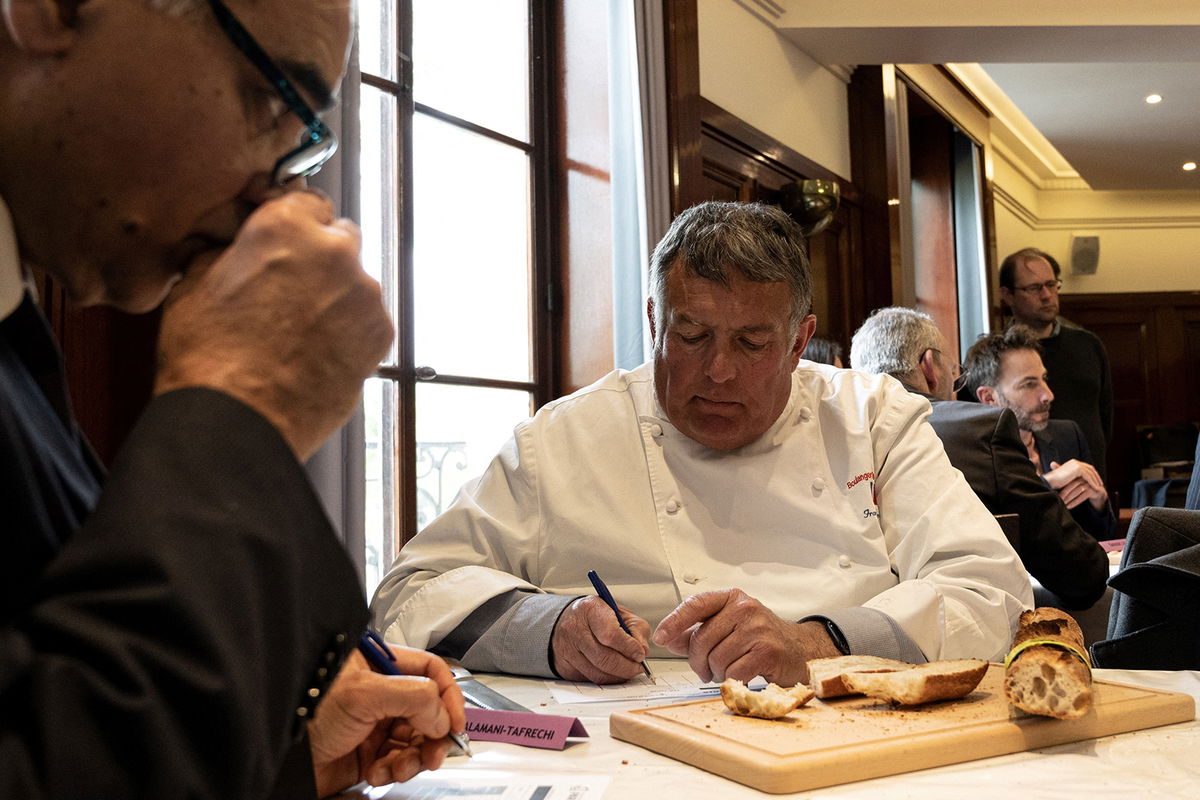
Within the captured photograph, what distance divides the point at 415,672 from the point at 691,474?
1.07 metres

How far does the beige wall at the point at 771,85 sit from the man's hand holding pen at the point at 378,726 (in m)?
3.92

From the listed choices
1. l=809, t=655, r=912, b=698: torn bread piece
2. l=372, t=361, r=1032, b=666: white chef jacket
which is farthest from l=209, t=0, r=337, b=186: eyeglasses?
l=372, t=361, r=1032, b=666: white chef jacket

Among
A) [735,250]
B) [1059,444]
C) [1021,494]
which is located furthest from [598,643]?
[1059,444]

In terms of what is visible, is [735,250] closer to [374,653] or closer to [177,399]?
[374,653]

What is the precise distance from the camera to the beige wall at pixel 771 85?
4691 mm

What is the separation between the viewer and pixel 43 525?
2.21 ft

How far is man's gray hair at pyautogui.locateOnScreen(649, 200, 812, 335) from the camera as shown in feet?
6.63

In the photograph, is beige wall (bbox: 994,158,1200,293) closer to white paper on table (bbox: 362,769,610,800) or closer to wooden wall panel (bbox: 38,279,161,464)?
wooden wall panel (bbox: 38,279,161,464)

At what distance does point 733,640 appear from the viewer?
145cm

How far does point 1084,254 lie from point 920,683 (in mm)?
Result: 11419

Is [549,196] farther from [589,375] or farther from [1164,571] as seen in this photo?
[1164,571]

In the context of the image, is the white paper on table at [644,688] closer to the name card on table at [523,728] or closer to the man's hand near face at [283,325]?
the name card on table at [523,728]

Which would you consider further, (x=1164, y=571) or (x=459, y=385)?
(x=459, y=385)

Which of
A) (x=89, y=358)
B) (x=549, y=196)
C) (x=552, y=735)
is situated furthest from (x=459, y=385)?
(x=552, y=735)
